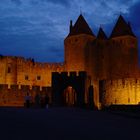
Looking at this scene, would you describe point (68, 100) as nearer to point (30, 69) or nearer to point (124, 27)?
point (30, 69)

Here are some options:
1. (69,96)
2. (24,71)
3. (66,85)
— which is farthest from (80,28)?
(66,85)

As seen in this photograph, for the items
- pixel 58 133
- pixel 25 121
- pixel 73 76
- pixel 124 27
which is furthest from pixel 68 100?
pixel 124 27

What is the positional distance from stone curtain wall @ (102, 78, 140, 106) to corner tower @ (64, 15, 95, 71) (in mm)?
6125

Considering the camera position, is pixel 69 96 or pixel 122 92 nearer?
pixel 69 96

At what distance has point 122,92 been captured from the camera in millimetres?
34969

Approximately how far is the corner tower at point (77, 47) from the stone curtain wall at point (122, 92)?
6.12m

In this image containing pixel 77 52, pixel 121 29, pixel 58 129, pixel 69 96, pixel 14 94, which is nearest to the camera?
pixel 58 129

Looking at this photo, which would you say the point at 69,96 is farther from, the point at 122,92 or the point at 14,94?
the point at 122,92

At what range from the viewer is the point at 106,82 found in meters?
Answer: 35.4

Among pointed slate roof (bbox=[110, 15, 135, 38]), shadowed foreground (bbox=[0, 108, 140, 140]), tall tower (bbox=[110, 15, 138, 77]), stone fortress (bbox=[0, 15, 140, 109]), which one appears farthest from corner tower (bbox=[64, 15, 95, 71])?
shadowed foreground (bbox=[0, 108, 140, 140])

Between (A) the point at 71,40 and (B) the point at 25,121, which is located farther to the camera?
(A) the point at 71,40

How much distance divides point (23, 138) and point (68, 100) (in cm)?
Answer: 1724

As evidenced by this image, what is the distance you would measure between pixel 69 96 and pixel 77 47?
51.1 feet

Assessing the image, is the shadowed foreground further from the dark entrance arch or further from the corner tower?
the corner tower
